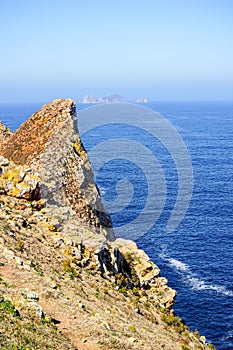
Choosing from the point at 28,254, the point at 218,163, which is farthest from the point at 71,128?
the point at 218,163

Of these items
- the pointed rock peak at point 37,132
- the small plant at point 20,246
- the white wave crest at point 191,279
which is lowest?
the white wave crest at point 191,279

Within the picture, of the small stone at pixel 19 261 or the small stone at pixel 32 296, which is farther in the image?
the small stone at pixel 19 261

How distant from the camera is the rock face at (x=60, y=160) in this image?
1694 inches

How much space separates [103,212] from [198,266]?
44499mm

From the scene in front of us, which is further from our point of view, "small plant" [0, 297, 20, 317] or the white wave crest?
the white wave crest

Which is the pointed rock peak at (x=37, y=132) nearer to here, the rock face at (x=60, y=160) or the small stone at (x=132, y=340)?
the rock face at (x=60, y=160)

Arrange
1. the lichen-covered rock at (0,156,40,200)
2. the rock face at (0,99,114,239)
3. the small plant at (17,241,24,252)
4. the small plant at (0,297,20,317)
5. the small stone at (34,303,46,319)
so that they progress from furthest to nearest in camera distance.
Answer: the rock face at (0,99,114,239) < the lichen-covered rock at (0,156,40,200) < the small plant at (17,241,24,252) < the small stone at (34,303,46,319) < the small plant at (0,297,20,317)

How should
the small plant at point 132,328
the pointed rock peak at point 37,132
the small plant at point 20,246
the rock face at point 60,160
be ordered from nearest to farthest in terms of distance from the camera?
the small plant at point 132,328 < the small plant at point 20,246 < the rock face at point 60,160 < the pointed rock peak at point 37,132

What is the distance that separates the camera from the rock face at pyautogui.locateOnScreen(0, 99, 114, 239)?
4303cm

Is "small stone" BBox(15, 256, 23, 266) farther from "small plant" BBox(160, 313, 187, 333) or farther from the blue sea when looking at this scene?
the blue sea

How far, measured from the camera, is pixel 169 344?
101ft

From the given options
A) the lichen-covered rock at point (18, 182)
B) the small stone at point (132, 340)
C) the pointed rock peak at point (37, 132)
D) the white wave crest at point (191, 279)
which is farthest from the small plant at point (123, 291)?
the white wave crest at point (191, 279)

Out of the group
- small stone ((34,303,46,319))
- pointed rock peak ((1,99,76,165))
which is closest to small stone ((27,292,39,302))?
small stone ((34,303,46,319))

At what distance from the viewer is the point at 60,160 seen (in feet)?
149
